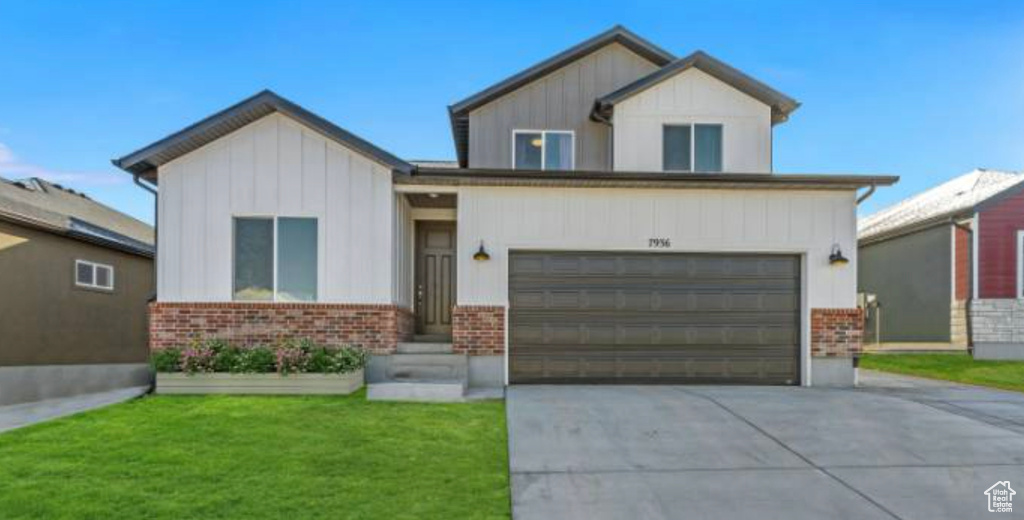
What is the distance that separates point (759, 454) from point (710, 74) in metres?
8.38

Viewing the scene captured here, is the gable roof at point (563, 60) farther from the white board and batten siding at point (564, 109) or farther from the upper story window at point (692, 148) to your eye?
the upper story window at point (692, 148)

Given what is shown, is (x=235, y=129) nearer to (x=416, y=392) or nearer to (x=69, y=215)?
(x=416, y=392)

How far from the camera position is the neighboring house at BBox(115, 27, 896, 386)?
9.64 metres

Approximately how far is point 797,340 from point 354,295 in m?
7.51

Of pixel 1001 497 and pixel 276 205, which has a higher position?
pixel 276 205

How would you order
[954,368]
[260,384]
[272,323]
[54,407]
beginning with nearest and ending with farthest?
[54,407] < [260,384] < [272,323] < [954,368]

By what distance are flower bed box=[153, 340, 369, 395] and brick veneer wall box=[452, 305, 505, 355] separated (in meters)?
1.75

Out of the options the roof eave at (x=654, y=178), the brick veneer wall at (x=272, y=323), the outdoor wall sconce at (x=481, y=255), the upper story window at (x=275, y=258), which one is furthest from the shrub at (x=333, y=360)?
the roof eave at (x=654, y=178)

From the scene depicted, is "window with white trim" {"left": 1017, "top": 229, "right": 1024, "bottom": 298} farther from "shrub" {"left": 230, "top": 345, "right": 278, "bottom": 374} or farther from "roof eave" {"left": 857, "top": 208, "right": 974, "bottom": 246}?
"shrub" {"left": 230, "top": 345, "right": 278, "bottom": 374}

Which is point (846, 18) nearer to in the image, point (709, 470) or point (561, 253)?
point (561, 253)

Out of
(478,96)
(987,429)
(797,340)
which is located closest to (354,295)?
(478,96)

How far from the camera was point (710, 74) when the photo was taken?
1202 centimetres

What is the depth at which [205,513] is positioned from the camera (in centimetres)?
443

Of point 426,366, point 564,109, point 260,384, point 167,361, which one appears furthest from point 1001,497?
point 564,109
